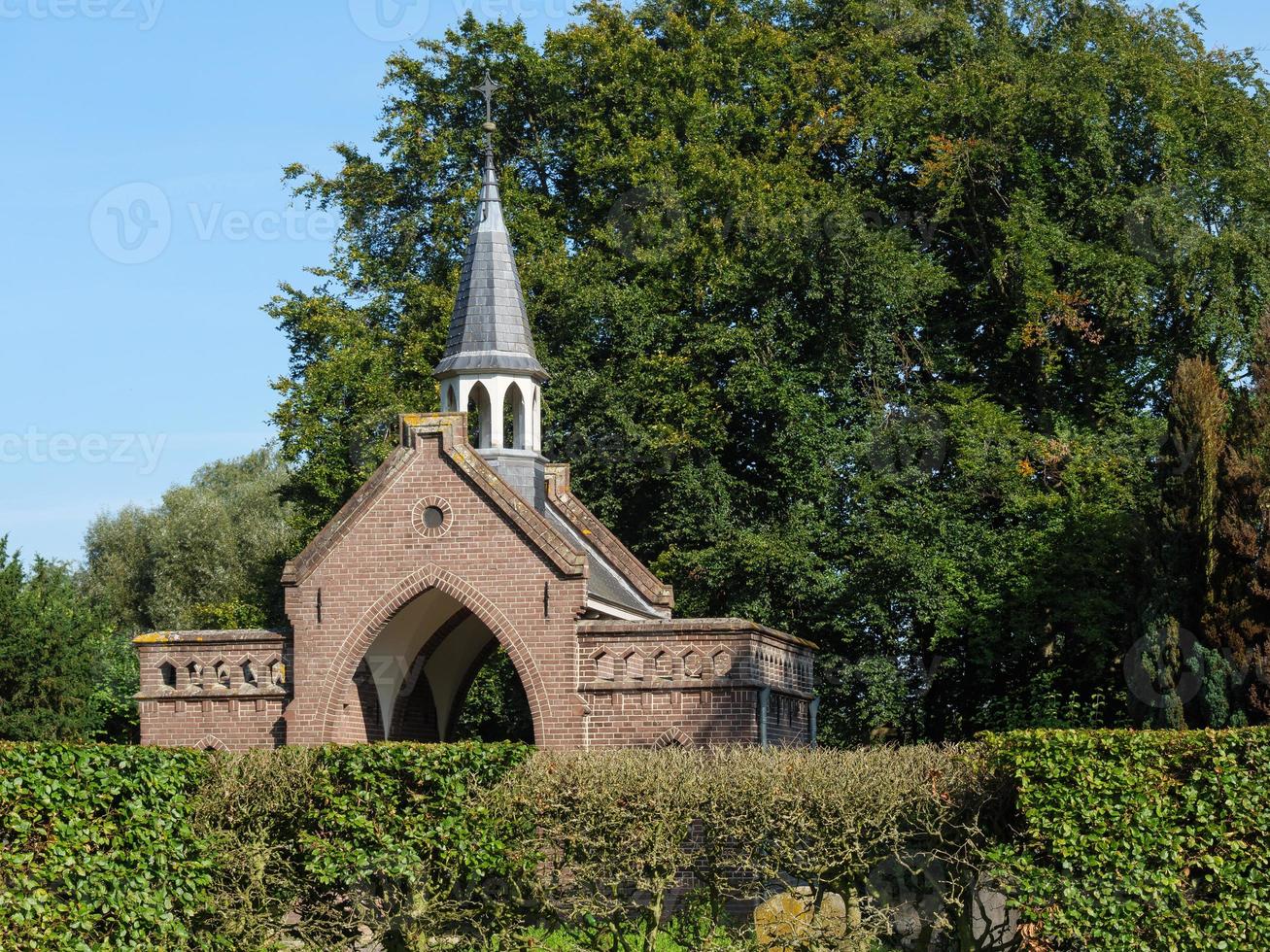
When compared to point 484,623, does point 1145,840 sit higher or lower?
lower

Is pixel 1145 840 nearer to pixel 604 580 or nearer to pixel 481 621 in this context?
pixel 481 621

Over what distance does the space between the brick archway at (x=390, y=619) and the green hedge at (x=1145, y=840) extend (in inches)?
331

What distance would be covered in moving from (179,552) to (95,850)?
3579 centimetres

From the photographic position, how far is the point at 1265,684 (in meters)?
20.8

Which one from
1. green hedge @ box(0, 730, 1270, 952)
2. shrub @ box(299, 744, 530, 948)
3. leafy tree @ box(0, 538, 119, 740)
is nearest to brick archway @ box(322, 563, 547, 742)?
green hedge @ box(0, 730, 1270, 952)

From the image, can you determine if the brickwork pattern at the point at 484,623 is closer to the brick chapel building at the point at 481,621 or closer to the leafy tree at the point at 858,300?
the brick chapel building at the point at 481,621

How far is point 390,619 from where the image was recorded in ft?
71.1

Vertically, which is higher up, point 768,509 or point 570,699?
point 768,509

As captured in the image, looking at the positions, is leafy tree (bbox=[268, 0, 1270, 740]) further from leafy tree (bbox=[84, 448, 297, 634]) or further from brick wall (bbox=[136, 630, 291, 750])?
leafy tree (bbox=[84, 448, 297, 634])

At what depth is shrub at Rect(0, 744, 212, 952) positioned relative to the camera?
530 inches

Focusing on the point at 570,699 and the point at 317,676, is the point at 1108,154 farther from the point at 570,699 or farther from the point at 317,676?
the point at 317,676

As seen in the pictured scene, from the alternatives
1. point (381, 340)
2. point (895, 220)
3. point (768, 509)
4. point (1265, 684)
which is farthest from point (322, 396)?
point (1265, 684)

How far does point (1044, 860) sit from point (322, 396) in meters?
20.3

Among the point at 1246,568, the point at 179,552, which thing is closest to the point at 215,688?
the point at 1246,568
